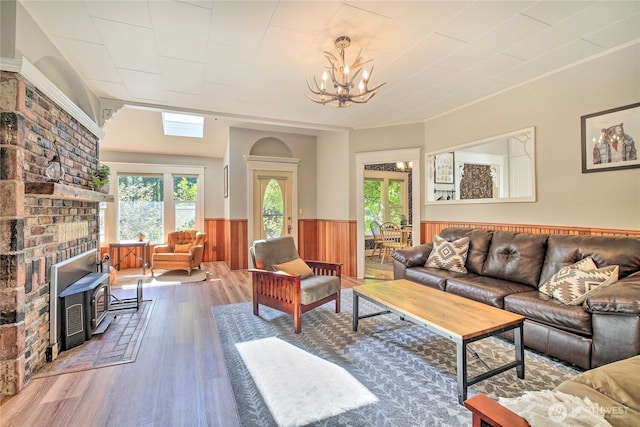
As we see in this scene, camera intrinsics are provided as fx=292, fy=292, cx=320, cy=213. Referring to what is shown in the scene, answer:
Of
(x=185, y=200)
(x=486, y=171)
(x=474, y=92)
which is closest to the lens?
(x=474, y=92)

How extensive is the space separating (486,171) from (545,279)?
1837 mm

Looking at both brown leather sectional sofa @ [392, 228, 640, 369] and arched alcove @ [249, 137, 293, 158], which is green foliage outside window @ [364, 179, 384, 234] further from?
brown leather sectional sofa @ [392, 228, 640, 369]

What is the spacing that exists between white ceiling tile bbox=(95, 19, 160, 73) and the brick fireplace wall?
2.26ft

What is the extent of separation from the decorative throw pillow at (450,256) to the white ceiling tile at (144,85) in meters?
3.80

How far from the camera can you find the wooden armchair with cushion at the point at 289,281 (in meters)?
2.93

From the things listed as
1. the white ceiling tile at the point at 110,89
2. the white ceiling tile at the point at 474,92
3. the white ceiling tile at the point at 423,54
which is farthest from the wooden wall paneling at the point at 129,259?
the white ceiling tile at the point at 474,92

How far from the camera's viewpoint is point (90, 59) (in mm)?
2789

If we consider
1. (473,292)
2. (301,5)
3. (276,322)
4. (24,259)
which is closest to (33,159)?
(24,259)

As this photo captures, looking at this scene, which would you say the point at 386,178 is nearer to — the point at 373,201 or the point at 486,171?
the point at 373,201

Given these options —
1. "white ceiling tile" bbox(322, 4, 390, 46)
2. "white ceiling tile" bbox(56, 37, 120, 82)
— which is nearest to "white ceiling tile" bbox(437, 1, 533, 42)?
"white ceiling tile" bbox(322, 4, 390, 46)

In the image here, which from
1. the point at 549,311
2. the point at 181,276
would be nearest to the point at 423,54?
the point at 549,311

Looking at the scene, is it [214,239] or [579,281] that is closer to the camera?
[579,281]

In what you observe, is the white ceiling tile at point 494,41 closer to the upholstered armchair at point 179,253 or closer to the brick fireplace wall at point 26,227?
the brick fireplace wall at point 26,227

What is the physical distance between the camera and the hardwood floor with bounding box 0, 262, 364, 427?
1.71 meters
